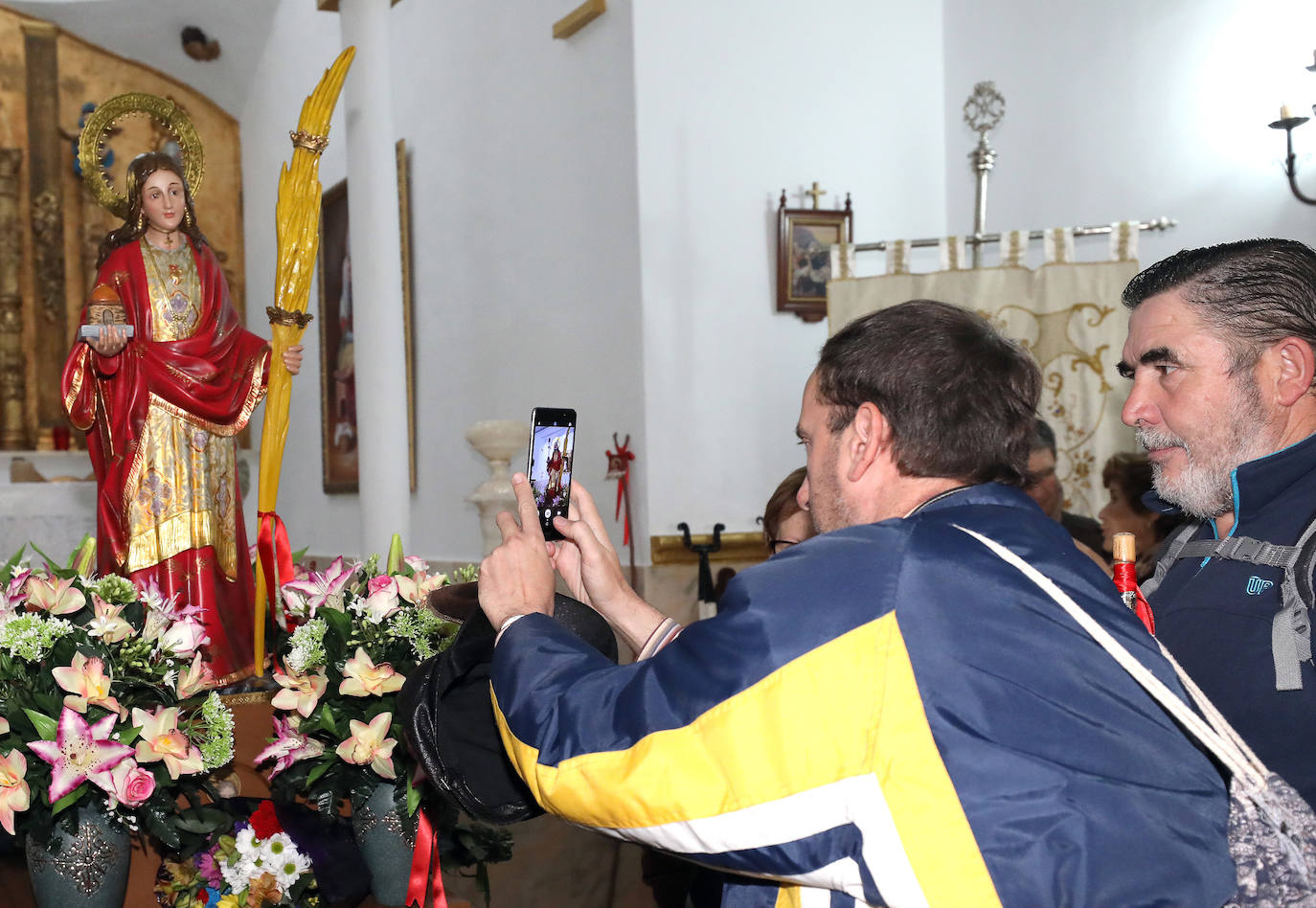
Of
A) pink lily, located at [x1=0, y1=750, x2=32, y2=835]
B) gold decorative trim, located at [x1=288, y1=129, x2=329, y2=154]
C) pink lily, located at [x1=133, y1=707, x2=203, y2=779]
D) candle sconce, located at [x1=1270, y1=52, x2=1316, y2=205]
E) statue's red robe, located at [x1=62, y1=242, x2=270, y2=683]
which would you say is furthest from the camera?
candle sconce, located at [x1=1270, y1=52, x2=1316, y2=205]

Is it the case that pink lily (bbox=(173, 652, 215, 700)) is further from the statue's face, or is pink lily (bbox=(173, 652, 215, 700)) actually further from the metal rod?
the metal rod

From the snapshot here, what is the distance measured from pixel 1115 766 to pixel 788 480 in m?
1.79

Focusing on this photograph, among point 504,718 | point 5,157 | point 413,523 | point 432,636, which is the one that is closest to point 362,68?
point 413,523

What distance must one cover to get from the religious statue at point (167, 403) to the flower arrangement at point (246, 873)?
180 cm

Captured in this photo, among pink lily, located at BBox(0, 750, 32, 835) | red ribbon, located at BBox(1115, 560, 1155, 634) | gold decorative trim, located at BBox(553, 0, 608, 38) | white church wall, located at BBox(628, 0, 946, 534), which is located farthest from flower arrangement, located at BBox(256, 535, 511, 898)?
gold decorative trim, located at BBox(553, 0, 608, 38)

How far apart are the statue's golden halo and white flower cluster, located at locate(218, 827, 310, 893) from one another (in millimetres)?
2716

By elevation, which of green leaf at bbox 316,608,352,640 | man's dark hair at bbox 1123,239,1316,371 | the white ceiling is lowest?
green leaf at bbox 316,608,352,640

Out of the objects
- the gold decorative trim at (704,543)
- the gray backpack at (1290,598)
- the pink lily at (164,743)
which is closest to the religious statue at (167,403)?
the pink lily at (164,743)

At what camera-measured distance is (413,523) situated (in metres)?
8.55

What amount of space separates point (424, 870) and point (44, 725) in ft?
2.28

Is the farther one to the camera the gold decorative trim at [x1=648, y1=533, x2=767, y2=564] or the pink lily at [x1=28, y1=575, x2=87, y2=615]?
the gold decorative trim at [x1=648, y1=533, x2=767, y2=564]

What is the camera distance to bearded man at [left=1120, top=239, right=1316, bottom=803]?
1822 mm

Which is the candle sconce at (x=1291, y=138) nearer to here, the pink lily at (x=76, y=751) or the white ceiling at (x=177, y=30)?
the pink lily at (x=76, y=751)

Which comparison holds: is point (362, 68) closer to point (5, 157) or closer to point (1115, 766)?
point (1115, 766)
